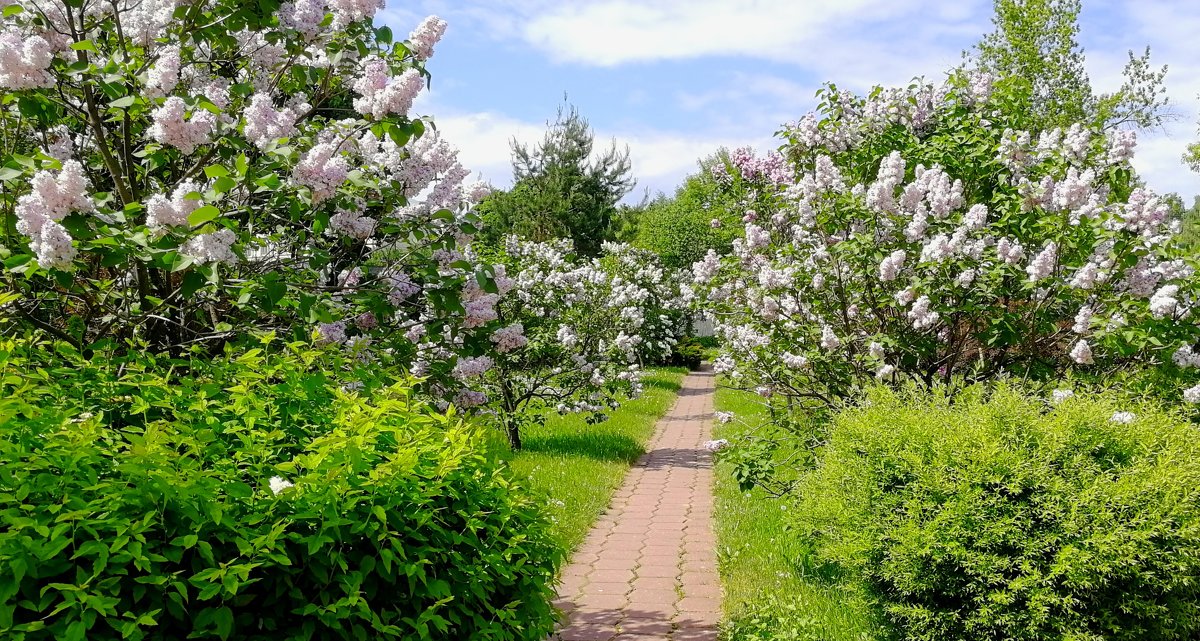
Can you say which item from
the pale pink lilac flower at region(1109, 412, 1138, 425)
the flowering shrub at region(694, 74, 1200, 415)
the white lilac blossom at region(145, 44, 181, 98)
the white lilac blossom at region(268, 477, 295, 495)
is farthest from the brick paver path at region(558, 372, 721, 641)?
the white lilac blossom at region(145, 44, 181, 98)

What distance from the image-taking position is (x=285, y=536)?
2318mm

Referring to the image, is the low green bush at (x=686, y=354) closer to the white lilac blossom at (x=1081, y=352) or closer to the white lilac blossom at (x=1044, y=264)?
the white lilac blossom at (x=1081, y=352)

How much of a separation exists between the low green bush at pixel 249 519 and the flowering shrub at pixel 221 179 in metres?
0.52

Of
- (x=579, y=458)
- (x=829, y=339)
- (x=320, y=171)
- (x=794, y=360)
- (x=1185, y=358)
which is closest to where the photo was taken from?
(x=320, y=171)

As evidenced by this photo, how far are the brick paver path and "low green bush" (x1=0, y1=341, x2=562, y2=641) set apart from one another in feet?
5.02

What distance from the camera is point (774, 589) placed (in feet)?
16.4

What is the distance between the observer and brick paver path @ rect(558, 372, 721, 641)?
4.66 meters

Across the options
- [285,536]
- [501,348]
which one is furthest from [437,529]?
[501,348]

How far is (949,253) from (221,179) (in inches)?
163

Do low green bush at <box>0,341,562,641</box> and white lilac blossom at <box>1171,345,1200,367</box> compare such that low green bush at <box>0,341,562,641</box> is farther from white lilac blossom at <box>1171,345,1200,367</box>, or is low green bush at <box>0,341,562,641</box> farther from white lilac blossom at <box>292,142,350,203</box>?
white lilac blossom at <box>1171,345,1200,367</box>

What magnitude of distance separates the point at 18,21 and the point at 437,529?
3.31m

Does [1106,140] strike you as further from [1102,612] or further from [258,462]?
[258,462]

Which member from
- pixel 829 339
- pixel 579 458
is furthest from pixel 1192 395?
pixel 579 458

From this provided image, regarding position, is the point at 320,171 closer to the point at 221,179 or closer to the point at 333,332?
the point at 221,179
